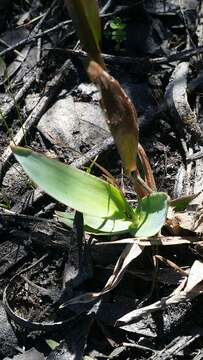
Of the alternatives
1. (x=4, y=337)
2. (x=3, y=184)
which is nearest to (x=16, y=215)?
(x=3, y=184)

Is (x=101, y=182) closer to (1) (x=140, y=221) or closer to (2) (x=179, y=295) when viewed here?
(1) (x=140, y=221)

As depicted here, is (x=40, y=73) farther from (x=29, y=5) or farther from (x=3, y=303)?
(x=3, y=303)

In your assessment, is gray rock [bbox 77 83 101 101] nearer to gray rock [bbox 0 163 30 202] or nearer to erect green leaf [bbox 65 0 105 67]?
gray rock [bbox 0 163 30 202]

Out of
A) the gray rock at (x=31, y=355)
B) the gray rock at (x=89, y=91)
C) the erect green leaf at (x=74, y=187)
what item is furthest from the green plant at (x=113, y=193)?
the gray rock at (x=89, y=91)

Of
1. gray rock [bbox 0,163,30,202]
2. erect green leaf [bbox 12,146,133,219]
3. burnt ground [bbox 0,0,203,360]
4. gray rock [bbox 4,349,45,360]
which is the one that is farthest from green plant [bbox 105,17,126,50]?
gray rock [bbox 4,349,45,360]

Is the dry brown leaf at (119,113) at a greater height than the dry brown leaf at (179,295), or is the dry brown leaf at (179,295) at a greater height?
the dry brown leaf at (119,113)

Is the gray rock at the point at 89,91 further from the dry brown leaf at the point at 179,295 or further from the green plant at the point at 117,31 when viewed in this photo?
the dry brown leaf at the point at 179,295
